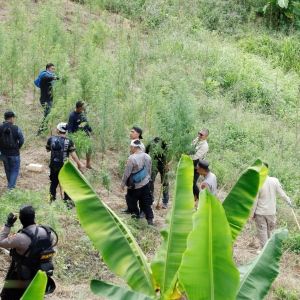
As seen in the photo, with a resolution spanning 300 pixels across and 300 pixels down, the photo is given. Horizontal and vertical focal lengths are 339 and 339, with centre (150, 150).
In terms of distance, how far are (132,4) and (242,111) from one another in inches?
332

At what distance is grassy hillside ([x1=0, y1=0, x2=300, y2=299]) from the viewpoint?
345 inches

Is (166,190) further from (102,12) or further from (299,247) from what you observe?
(102,12)

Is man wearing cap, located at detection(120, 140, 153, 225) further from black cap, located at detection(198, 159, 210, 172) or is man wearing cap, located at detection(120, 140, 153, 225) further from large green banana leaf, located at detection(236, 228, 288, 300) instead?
large green banana leaf, located at detection(236, 228, 288, 300)

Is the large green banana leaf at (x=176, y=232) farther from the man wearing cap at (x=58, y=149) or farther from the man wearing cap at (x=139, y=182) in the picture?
the man wearing cap at (x=58, y=149)

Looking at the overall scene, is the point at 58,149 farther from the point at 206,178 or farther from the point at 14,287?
the point at 14,287

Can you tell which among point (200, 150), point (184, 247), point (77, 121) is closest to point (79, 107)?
point (77, 121)

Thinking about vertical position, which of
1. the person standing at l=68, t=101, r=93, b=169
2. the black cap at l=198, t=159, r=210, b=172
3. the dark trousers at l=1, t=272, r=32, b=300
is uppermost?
the black cap at l=198, t=159, r=210, b=172

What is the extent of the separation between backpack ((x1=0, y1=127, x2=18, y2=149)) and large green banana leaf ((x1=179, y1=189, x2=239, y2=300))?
534 centimetres

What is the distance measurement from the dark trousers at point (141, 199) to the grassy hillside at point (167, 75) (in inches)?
36.5

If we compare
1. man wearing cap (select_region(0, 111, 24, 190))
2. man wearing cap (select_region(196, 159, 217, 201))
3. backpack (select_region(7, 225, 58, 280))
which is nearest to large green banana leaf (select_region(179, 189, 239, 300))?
backpack (select_region(7, 225, 58, 280))

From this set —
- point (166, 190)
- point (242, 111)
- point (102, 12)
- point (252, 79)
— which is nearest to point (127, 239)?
point (166, 190)

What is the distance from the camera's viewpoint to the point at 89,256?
565 cm

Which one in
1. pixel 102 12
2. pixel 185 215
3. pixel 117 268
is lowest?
pixel 117 268

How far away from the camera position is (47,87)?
9023 mm
